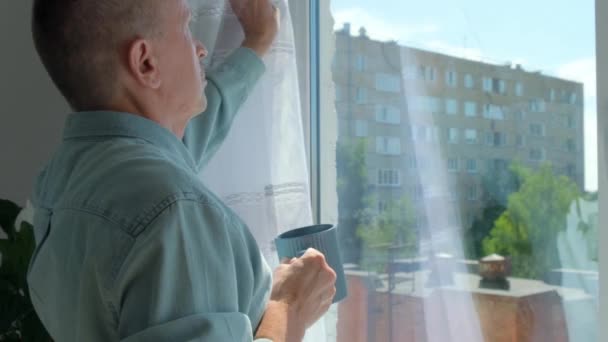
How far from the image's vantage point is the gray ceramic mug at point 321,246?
3.25ft

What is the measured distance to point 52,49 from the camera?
0.85 metres

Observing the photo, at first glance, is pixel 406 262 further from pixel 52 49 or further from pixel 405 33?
pixel 52 49

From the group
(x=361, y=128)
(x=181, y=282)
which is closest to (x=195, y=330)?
(x=181, y=282)

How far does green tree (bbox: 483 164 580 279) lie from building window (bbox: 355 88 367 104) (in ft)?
1.08

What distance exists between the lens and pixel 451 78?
126cm

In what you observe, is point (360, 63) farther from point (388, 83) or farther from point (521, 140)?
point (521, 140)

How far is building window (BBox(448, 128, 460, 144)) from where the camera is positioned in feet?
4.11

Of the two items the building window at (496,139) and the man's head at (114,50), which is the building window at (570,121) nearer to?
the building window at (496,139)

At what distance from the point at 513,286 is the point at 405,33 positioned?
0.47 metres

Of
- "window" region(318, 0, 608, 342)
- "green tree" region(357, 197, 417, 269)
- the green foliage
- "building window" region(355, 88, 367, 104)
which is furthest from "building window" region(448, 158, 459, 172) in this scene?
the green foliage

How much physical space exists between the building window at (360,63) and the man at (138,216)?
1.53 ft

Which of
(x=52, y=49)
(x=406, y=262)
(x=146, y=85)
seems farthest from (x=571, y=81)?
(x=52, y=49)

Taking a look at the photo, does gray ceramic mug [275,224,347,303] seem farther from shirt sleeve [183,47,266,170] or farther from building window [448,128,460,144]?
building window [448,128,460,144]

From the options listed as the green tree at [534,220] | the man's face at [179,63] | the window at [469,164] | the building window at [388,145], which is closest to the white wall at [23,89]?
the window at [469,164]
